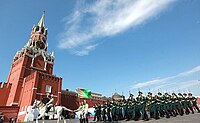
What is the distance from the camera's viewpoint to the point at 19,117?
33.4 metres

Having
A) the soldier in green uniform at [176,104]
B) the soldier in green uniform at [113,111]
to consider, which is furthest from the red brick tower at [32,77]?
the soldier in green uniform at [176,104]

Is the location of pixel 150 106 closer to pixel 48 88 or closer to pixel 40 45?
pixel 48 88

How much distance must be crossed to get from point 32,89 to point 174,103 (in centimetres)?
2956

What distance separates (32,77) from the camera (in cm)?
3578

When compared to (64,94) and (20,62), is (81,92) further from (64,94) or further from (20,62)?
(20,62)

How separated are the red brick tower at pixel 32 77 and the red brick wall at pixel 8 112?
114 cm

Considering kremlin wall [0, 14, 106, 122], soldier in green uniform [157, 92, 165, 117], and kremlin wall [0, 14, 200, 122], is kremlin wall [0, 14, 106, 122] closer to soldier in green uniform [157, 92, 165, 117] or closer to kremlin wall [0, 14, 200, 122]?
kremlin wall [0, 14, 200, 122]

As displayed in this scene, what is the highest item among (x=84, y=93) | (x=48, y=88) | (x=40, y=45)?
(x=40, y=45)

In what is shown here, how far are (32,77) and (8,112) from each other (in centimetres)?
879

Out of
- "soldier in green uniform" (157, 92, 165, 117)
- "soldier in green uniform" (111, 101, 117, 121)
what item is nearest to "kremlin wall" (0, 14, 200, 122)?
"soldier in green uniform" (111, 101, 117, 121)

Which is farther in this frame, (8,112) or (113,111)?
(8,112)

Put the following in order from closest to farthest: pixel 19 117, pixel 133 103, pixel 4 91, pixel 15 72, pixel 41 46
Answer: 1. pixel 133 103
2. pixel 19 117
3. pixel 4 91
4. pixel 15 72
5. pixel 41 46

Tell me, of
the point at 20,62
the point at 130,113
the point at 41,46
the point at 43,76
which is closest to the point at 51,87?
the point at 43,76

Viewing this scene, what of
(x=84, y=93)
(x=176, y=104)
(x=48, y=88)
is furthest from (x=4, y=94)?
(x=176, y=104)
